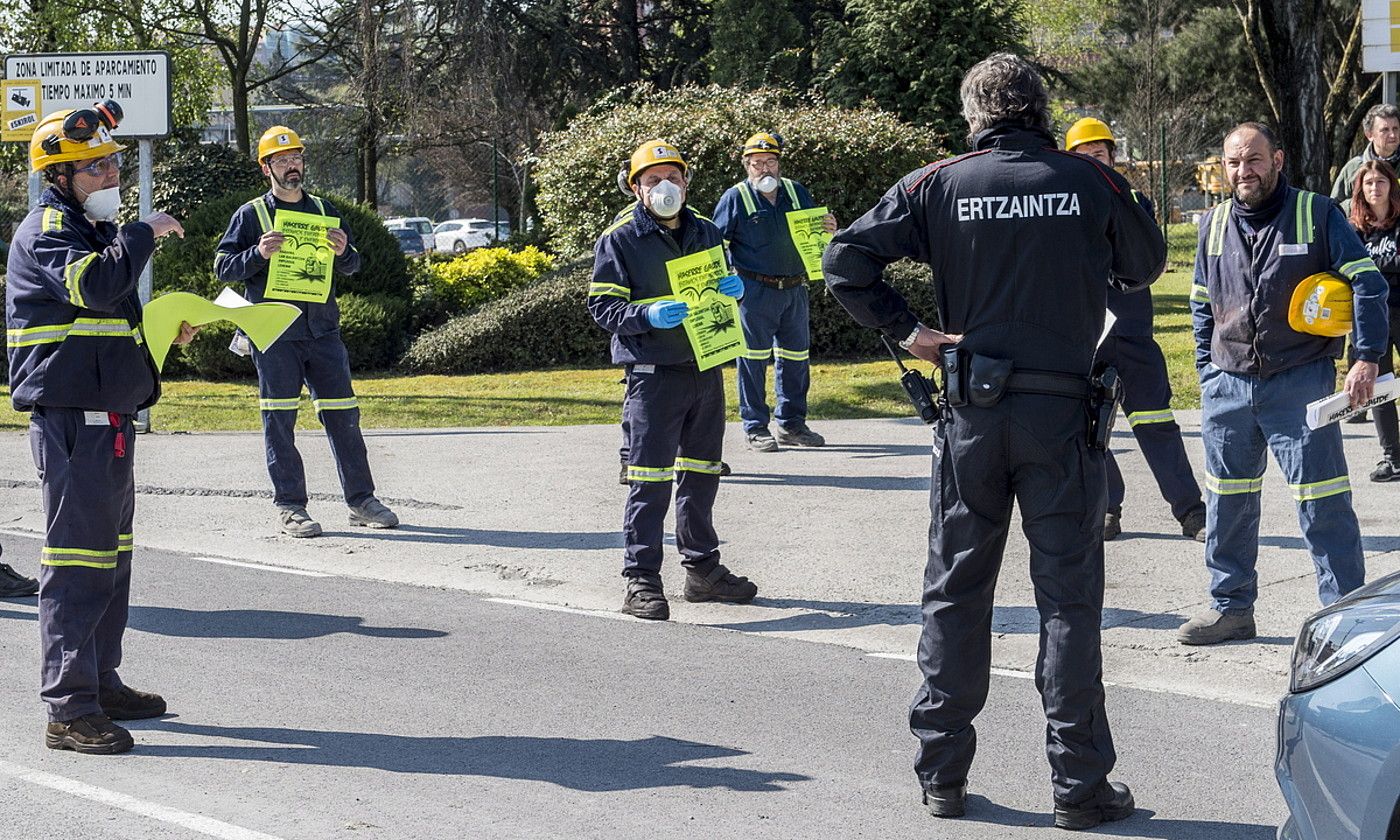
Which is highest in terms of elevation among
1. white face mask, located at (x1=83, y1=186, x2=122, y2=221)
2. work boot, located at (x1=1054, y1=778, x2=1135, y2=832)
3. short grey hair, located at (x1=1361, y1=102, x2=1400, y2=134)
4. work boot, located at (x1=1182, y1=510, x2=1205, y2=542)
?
short grey hair, located at (x1=1361, y1=102, x2=1400, y2=134)

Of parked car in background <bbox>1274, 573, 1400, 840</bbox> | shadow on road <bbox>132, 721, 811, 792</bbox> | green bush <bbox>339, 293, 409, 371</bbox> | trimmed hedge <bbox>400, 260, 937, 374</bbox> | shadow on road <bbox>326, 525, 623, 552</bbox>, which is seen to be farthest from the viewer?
green bush <bbox>339, 293, 409, 371</bbox>

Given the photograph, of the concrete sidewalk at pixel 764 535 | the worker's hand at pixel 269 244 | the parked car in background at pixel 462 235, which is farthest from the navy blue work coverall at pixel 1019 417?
the parked car in background at pixel 462 235

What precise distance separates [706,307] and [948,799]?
310cm

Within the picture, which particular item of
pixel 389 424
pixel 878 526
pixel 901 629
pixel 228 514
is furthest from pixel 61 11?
pixel 901 629

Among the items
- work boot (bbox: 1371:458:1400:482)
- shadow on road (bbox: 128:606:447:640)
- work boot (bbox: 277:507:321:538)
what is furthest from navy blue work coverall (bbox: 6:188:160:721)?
work boot (bbox: 1371:458:1400:482)

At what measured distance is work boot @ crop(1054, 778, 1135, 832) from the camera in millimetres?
4699

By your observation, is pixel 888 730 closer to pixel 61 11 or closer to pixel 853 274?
pixel 853 274

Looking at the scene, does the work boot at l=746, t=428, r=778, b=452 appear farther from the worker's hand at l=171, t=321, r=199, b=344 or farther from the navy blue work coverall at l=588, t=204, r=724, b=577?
the worker's hand at l=171, t=321, r=199, b=344

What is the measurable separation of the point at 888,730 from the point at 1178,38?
107 ft

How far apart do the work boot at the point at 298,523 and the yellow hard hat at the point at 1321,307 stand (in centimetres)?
555

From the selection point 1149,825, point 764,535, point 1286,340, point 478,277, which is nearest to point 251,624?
point 764,535

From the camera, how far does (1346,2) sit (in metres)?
26.7

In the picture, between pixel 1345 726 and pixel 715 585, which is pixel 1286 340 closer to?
pixel 715 585

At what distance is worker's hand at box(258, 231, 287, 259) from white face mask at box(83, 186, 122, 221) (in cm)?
322
